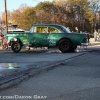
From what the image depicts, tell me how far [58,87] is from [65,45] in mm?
12830

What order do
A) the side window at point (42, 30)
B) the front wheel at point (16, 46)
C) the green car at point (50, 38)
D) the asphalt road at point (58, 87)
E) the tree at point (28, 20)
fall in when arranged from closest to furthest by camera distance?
the asphalt road at point (58, 87), the green car at point (50, 38), the side window at point (42, 30), the front wheel at point (16, 46), the tree at point (28, 20)

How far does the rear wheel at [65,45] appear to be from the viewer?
68.7 ft

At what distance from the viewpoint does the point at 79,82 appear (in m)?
9.01

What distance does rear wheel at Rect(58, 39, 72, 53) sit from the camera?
2094 cm

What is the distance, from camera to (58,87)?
27.2 ft

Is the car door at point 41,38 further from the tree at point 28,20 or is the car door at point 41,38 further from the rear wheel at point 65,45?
the tree at point 28,20

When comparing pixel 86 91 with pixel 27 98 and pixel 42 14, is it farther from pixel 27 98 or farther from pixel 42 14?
pixel 42 14

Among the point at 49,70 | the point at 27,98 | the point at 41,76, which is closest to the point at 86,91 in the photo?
the point at 27,98

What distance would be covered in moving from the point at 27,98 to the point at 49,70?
14.9 feet

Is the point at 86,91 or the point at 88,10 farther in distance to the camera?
the point at 88,10

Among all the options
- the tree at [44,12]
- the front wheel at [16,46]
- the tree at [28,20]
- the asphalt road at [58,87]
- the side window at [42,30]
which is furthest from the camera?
the tree at [44,12]

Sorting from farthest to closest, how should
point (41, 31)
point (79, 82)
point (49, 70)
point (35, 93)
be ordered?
point (41, 31), point (49, 70), point (79, 82), point (35, 93)

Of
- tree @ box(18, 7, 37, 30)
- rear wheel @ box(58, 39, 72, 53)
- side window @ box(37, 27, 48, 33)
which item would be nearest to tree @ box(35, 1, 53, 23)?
tree @ box(18, 7, 37, 30)

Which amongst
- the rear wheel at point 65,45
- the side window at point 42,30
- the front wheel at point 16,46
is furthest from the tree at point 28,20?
the rear wheel at point 65,45
